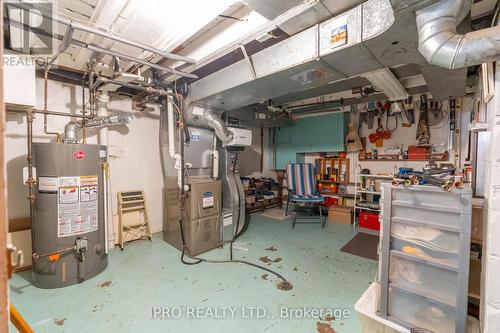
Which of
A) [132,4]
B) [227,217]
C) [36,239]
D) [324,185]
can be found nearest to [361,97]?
[324,185]

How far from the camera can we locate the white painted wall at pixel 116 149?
2.42m

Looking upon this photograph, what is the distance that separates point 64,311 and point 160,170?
86.9 inches

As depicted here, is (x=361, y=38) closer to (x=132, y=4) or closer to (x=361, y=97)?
(x=132, y=4)

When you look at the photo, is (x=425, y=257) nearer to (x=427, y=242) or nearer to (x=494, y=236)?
(x=427, y=242)

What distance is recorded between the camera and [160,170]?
3.70 meters

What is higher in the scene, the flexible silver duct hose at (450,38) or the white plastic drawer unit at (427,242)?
the flexible silver duct hose at (450,38)

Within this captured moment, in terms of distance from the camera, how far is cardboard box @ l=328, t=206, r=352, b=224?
4.25 metres

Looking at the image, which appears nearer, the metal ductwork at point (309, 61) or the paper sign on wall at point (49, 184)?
the metal ductwork at point (309, 61)

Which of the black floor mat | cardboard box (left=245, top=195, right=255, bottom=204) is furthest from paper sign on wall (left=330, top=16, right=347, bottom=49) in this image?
cardboard box (left=245, top=195, right=255, bottom=204)

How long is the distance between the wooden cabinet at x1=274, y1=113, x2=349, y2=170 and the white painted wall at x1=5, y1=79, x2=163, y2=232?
2.99 m

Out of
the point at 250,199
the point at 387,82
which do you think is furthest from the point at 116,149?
the point at 387,82
